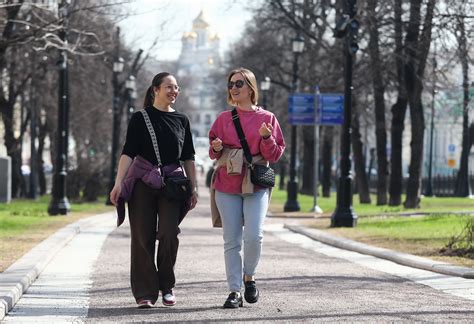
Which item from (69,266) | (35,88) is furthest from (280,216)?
(69,266)

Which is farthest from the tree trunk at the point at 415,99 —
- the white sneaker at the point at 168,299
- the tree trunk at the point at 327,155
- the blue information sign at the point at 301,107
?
the white sneaker at the point at 168,299

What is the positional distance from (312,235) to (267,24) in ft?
80.5

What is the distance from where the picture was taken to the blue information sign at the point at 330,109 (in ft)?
114

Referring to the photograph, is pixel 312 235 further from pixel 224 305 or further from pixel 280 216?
pixel 224 305

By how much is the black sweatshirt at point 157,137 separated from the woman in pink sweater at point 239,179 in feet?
1.03

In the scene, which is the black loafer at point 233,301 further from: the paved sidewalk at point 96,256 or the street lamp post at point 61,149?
the street lamp post at point 61,149

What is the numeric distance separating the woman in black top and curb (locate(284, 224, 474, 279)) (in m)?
4.39

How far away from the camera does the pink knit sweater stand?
9836 millimetres

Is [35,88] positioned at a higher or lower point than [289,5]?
lower

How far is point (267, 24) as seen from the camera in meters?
46.2

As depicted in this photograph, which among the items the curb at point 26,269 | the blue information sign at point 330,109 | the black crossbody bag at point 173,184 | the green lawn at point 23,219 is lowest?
the green lawn at point 23,219

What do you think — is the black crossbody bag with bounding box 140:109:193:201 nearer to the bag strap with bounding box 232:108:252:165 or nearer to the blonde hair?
the bag strap with bounding box 232:108:252:165

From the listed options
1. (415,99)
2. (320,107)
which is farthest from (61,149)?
(415,99)

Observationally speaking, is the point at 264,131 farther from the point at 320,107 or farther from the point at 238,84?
the point at 320,107
